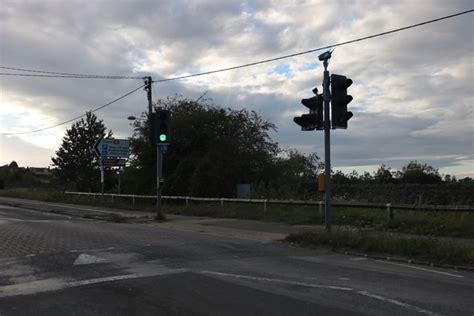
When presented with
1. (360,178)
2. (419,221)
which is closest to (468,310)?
(419,221)

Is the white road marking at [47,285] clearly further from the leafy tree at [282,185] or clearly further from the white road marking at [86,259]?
the leafy tree at [282,185]

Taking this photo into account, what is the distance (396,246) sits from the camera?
1176 cm

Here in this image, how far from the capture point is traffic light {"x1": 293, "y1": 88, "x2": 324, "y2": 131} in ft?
44.8

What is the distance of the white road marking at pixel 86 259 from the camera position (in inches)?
396

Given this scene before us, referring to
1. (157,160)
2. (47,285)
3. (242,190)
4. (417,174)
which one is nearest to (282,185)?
(242,190)

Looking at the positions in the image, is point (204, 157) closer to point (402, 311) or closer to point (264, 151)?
point (264, 151)

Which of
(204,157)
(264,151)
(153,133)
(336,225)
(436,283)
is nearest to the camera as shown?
(436,283)

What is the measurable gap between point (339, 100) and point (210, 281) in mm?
6722

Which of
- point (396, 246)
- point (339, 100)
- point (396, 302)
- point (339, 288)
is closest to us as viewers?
point (396, 302)

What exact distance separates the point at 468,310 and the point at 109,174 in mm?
48202

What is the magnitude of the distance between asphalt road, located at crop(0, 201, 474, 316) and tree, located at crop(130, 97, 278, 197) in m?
16.0

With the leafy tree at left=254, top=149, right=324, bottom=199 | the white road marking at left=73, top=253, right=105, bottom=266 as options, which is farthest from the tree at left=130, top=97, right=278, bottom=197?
the white road marking at left=73, top=253, right=105, bottom=266

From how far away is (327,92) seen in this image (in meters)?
13.6

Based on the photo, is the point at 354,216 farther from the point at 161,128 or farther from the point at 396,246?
the point at 161,128
